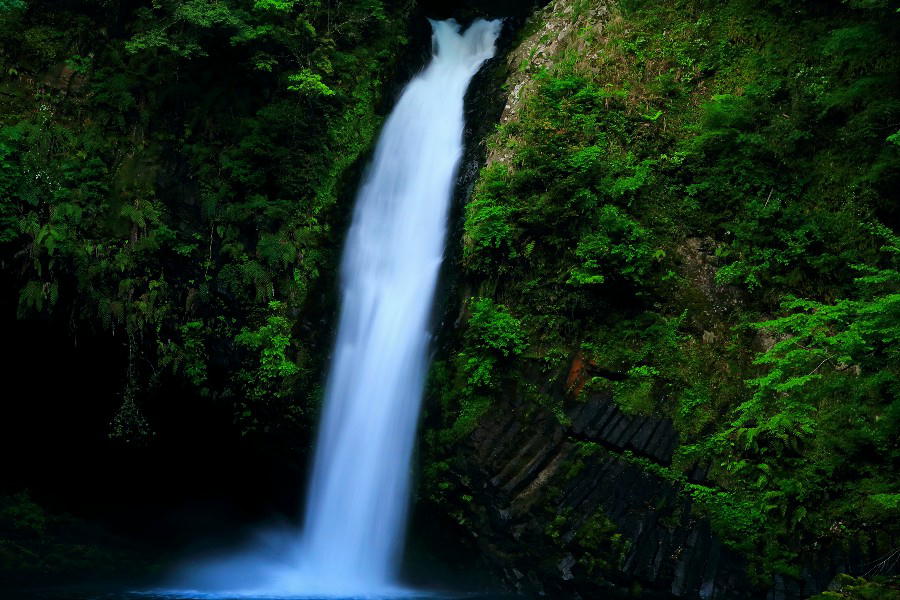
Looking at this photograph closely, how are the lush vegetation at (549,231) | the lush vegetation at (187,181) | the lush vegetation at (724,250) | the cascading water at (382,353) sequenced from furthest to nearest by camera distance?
1. the lush vegetation at (187,181)
2. the cascading water at (382,353)
3. the lush vegetation at (549,231)
4. the lush vegetation at (724,250)

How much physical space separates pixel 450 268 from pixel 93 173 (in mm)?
5598

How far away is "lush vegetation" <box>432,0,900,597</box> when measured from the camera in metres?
6.20

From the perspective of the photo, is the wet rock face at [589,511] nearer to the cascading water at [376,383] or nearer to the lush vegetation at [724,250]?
the lush vegetation at [724,250]

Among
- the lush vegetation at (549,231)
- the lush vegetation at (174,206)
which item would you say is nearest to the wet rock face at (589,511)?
the lush vegetation at (549,231)

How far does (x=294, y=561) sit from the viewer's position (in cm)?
938

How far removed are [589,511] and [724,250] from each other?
130 inches

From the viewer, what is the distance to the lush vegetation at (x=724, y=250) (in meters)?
6.20

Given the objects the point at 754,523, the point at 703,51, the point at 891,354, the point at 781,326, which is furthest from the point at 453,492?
the point at 703,51

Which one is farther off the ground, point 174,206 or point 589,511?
point 174,206

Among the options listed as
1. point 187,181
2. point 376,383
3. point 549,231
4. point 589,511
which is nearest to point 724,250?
point 549,231

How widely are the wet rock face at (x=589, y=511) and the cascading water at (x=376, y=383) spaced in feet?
4.46

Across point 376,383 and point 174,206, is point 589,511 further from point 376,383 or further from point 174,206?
point 174,206

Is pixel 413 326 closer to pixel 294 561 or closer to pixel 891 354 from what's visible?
pixel 294 561

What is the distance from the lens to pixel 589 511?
6953 millimetres
